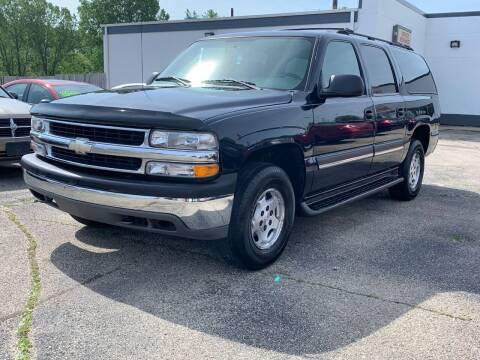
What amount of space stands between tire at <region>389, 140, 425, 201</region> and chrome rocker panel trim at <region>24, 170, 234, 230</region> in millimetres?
3760

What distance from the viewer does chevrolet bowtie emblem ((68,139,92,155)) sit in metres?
3.70

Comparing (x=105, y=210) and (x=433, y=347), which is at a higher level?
(x=105, y=210)

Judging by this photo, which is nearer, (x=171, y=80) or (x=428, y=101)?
(x=171, y=80)

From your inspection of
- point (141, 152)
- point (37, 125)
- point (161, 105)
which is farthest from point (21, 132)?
point (141, 152)

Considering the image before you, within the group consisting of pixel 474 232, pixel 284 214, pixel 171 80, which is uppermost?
pixel 171 80

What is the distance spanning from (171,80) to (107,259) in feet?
6.06

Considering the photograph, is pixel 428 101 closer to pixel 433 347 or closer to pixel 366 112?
pixel 366 112

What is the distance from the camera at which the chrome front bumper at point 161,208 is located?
11.2ft

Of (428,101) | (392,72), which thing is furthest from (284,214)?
(428,101)

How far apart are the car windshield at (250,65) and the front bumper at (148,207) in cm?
140

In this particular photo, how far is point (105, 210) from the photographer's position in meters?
3.59

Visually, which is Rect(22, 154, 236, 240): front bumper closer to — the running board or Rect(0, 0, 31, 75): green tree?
the running board

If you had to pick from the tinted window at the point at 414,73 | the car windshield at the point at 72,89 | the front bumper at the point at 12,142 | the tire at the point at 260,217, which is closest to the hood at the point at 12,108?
the front bumper at the point at 12,142

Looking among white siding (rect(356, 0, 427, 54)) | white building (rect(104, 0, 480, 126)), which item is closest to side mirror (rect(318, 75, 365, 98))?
white siding (rect(356, 0, 427, 54))
